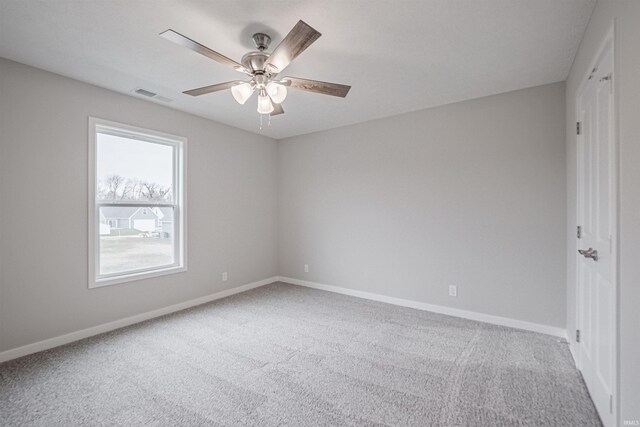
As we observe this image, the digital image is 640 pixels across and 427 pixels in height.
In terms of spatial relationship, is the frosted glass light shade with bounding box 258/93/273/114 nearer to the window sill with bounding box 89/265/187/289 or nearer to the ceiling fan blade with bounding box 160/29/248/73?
the ceiling fan blade with bounding box 160/29/248/73

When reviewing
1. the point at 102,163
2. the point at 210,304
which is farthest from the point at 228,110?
the point at 210,304

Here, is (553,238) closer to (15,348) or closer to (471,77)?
(471,77)

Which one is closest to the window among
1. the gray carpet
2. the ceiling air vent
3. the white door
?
the ceiling air vent

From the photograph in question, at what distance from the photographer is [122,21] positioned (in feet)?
6.85

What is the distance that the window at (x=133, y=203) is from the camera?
10.5ft

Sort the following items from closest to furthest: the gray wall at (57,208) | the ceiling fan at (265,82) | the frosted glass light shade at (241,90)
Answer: the ceiling fan at (265,82) < the frosted glass light shade at (241,90) < the gray wall at (57,208)

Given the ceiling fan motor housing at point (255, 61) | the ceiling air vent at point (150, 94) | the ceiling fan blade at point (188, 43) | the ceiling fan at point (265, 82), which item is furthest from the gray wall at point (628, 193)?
the ceiling air vent at point (150, 94)

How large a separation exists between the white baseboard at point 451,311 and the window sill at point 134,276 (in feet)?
6.62

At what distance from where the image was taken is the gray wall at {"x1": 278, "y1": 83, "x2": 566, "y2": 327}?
3.11m

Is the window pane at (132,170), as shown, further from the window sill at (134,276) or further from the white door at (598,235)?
the white door at (598,235)

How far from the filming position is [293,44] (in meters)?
1.81

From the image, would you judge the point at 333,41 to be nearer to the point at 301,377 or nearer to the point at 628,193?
the point at 628,193

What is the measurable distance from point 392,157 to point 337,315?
2.20 metres

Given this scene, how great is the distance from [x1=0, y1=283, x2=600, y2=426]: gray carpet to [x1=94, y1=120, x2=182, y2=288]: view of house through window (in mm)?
787
